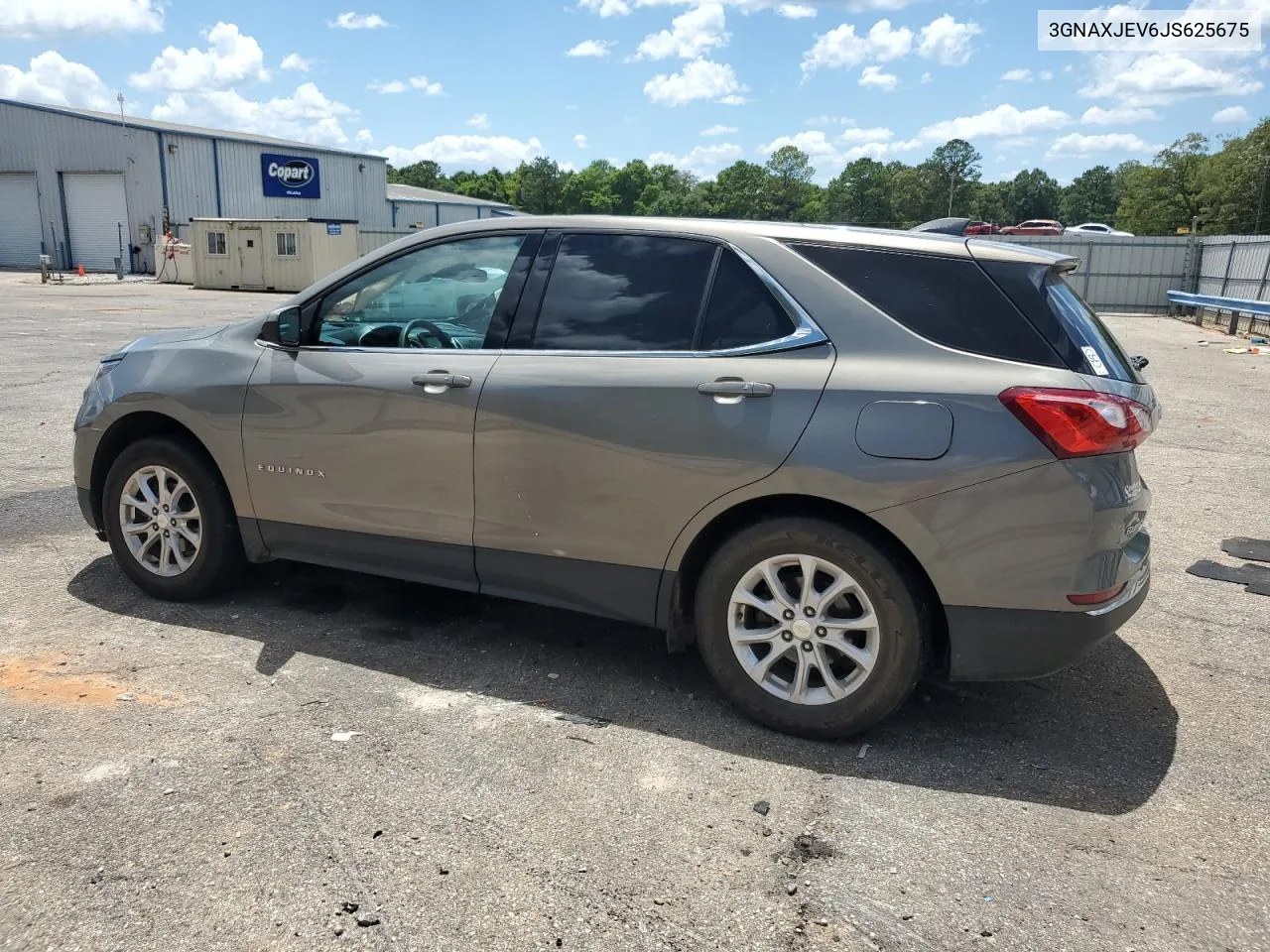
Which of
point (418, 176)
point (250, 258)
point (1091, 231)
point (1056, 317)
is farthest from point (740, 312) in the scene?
point (418, 176)

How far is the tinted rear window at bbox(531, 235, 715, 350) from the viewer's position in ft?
12.0

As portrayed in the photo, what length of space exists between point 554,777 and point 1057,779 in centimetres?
167

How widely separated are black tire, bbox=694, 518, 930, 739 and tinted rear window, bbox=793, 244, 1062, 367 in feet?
2.47

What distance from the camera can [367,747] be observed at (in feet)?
11.1

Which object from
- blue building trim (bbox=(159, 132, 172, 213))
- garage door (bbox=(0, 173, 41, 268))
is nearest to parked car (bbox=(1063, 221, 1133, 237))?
blue building trim (bbox=(159, 132, 172, 213))

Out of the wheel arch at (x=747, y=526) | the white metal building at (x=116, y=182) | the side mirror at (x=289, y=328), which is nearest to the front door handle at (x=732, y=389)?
the wheel arch at (x=747, y=526)

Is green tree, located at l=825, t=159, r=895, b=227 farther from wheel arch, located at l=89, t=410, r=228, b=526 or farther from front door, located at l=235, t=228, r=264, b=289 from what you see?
wheel arch, located at l=89, t=410, r=228, b=526

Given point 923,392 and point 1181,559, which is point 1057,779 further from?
point 1181,559

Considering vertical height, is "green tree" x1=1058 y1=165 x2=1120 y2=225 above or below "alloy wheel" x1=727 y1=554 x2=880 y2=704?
above

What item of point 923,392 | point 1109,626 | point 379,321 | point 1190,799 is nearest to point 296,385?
point 379,321

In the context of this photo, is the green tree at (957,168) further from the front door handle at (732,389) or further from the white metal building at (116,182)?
the front door handle at (732,389)

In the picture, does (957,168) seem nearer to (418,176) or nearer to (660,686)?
(418,176)

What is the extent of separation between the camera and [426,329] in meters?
4.26

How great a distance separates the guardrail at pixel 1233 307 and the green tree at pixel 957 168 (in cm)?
8912
